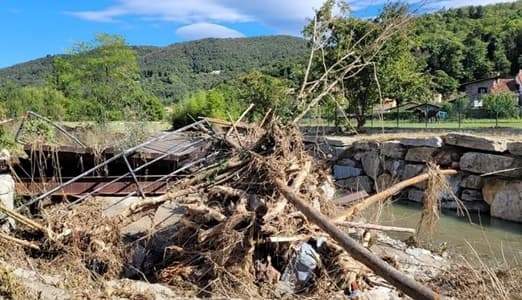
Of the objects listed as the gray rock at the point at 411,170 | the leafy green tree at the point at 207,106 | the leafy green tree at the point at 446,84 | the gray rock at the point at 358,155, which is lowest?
the gray rock at the point at 411,170

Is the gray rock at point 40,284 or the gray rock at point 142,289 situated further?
the gray rock at point 142,289

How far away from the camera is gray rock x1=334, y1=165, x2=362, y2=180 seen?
17703 millimetres

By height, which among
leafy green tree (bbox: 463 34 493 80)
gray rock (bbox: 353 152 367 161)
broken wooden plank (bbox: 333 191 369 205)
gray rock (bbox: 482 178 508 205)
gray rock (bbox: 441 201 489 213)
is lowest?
gray rock (bbox: 441 201 489 213)

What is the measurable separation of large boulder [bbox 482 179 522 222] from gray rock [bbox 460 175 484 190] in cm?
23

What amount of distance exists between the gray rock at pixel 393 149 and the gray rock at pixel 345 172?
1189 mm

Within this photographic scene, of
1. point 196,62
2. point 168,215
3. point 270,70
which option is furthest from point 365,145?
point 196,62

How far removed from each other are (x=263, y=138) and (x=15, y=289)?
2842 millimetres

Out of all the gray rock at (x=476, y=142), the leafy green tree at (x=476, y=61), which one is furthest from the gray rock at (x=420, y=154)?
the leafy green tree at (x=476, y=61)

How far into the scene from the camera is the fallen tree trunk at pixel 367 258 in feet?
10.7

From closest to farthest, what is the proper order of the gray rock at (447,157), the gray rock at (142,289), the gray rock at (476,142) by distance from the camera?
1. the gray rock at (142,289)
2. the gray rock at (476,142)
3. the gray rock at (447,157)

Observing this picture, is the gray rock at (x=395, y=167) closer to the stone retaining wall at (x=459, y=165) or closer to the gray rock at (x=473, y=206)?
the stone retaining wall at (x=459, y=165)

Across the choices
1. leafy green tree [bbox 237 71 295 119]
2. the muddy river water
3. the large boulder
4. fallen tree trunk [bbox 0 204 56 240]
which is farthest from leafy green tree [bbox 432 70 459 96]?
fallen tree trunk [bbox 0 204 56 240]

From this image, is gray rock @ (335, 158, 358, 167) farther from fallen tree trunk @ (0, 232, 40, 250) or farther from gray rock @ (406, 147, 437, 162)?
fallen tree trunk @ (0, 232, 40, 250)

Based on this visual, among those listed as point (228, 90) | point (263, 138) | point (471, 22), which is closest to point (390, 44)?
point (228, 90)
